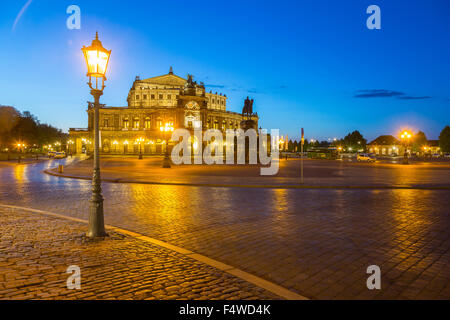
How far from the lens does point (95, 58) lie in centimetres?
721

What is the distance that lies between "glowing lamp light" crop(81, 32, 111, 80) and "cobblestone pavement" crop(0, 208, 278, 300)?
148 inches

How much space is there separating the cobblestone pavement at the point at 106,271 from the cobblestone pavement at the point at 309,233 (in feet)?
2.46

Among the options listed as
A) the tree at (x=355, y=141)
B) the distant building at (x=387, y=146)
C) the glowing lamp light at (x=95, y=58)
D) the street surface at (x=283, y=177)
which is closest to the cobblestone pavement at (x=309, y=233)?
the glowing lamp light at (x=95, y=58)

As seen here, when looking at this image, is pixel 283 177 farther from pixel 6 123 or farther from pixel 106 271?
pixel 6 123

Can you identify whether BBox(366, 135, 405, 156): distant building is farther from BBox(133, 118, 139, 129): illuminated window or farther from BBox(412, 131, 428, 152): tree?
BBox(133, 118, 139, 129): illuminated window

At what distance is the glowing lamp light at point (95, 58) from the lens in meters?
7.19

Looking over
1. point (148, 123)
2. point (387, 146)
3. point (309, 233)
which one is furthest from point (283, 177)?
point (387, 146)

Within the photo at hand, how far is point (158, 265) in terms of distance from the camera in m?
5.32

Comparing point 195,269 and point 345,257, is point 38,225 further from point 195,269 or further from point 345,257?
point 345,257

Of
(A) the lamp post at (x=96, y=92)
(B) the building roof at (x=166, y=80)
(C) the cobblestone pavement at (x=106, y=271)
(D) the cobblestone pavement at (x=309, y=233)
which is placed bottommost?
(D) the cobblestone pavement at (x=309, y=233)

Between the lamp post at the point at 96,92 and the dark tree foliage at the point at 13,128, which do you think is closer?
the lamp post at the point at 96,92

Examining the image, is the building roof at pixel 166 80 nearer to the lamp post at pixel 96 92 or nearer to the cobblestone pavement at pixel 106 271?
the lamp post at pixel 96 92

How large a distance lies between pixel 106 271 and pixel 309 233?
464cm

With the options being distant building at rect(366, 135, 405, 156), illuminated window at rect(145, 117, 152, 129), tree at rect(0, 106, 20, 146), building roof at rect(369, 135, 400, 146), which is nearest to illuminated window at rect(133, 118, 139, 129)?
illuminated window at rect(145, 117, 152, 129)
